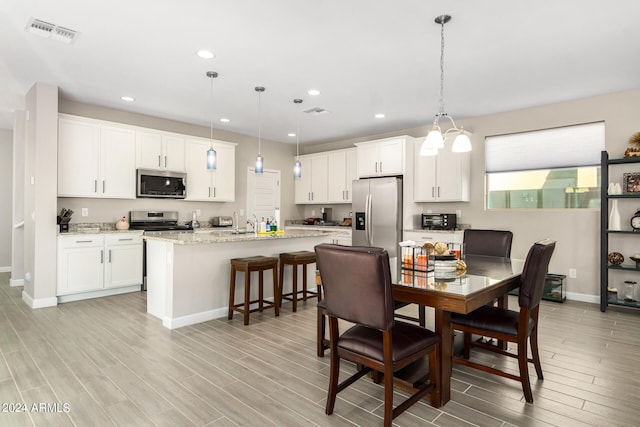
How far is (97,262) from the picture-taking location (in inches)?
184

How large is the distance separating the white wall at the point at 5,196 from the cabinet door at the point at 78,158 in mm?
3149

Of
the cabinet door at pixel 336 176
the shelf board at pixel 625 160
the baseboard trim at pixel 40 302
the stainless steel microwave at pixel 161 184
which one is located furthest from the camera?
the cabinet door at pixel 336 176

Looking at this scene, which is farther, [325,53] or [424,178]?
[424,178]

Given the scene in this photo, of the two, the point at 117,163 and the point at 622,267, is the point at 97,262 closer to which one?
the point at 117,163

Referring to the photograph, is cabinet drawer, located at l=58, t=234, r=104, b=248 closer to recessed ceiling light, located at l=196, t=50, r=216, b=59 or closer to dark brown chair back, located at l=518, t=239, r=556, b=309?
recessed ceiling light, located at l=196, t=50, r=216, b=59

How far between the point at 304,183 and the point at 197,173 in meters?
2.38

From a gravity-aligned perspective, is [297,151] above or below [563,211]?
above

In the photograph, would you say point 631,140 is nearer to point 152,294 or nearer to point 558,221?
point 558,221

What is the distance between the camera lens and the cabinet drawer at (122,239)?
4781 millimetres

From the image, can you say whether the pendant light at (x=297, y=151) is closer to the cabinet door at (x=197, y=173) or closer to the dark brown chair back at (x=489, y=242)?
the cabinet door at (x=197, y=173)

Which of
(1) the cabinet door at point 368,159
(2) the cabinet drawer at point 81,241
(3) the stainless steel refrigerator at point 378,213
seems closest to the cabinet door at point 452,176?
(3) the stainless steel refrigerator at point 378,213

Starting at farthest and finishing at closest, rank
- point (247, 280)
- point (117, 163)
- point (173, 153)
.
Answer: point (173, 153), point (117, 163), point (247, 280)

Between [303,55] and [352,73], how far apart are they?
66cm

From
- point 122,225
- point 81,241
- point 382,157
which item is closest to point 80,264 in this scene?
point 81,241
